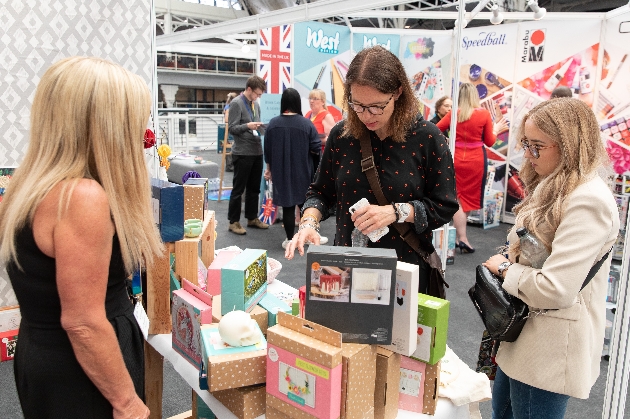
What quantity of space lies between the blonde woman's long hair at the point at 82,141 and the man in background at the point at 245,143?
4284 millimetres

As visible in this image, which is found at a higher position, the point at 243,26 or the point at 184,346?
the point at 243,26

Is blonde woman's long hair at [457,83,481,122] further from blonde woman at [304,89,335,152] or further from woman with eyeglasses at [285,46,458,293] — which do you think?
woman with eyeglasses at [285,46,458,293]

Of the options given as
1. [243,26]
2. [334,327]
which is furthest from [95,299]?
[243,26]

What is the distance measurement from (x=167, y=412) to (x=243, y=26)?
3773mm

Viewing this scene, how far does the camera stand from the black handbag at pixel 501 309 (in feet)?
4.91

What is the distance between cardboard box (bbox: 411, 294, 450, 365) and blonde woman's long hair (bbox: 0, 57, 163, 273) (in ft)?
2.47

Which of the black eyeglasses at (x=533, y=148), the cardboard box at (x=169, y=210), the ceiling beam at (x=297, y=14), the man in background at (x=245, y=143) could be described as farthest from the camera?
the man in background at (x=245, y=143)

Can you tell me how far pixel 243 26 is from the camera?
16.4 feet

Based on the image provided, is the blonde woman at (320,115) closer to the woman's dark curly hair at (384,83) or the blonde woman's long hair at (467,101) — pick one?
the blonde woman's long hair at (467,101)

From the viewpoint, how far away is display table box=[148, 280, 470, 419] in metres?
1.41

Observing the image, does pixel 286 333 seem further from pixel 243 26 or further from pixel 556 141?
pixel 243 26

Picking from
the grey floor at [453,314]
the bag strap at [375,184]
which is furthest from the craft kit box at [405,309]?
the grey floor at [453,314]

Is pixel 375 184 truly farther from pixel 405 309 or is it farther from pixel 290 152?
pixel 290 152

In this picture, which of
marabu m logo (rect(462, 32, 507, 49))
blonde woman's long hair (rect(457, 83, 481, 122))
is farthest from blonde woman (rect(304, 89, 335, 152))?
marabu m logo (rect(462, 32, 507, 49))
